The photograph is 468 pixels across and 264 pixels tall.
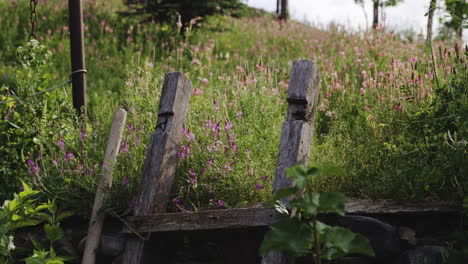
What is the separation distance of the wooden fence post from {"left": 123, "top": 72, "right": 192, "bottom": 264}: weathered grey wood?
0.83m

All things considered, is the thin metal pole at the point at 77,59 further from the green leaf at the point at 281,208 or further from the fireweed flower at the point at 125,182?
the green leaf at the point at 281,208

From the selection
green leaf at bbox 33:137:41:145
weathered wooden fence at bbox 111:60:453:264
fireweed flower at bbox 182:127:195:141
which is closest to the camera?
weathered wooden fence at bbox 111:60:453:264

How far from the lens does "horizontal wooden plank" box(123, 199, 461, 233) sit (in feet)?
8.77

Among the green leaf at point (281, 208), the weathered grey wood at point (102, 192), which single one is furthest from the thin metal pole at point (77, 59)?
the green leaf at point (281, 208)

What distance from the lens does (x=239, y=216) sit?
280cm

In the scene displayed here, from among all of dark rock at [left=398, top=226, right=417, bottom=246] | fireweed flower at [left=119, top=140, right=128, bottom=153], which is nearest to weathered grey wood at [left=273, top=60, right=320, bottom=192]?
dark rock at [left=398, top=226, right=417, bottom=246]

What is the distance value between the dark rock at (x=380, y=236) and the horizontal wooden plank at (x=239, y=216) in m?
0.08

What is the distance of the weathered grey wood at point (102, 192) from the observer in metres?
3.25

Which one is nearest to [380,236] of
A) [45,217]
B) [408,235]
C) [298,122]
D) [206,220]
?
[408,235]

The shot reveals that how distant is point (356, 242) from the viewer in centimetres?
188

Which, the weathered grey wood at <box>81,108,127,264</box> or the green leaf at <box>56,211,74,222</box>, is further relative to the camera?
the green leaf at <box>56,211,74,222</box>

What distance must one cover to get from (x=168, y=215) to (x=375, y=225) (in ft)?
4.04

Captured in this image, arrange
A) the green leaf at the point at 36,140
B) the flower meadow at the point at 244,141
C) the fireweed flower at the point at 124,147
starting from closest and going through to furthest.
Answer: the flower meadow at the point at 244,141 → the fireweed flower at the point at 124,147 → the green leaf at the point at 36,140

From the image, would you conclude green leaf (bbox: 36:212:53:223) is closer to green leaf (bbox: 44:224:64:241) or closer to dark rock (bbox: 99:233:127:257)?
green leaf (bbox: 44:224:64:241)
